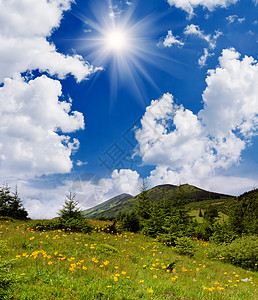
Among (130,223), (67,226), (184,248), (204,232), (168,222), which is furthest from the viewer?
(204,232)

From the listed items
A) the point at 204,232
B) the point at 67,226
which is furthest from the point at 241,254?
the point at 204,232

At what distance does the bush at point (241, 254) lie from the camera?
12500 millimetres

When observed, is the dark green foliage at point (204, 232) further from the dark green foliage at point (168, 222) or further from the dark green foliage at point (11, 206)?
the dark green foliage at point (11, 206)

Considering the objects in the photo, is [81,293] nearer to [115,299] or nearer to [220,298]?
[115,299]

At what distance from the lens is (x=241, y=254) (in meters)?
12.6

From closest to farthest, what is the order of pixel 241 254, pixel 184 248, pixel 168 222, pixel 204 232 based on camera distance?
pixel 184 248 → pixel 241 254 → pixel 168 222 → pixel 204 232

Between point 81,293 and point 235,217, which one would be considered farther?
point 235,217

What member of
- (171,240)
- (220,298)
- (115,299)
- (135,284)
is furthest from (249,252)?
(115,299)

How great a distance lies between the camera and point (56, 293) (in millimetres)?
4516

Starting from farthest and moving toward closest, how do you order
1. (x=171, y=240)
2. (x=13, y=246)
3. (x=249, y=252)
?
1. (x=171, y=240)
2. (x=249, y=252)
3. (x=13, y=246)

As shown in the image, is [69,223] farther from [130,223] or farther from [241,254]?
[241,254]

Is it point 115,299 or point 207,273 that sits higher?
point 115,299

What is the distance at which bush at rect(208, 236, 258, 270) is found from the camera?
12.5 meters

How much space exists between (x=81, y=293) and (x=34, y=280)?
4.89 feet
